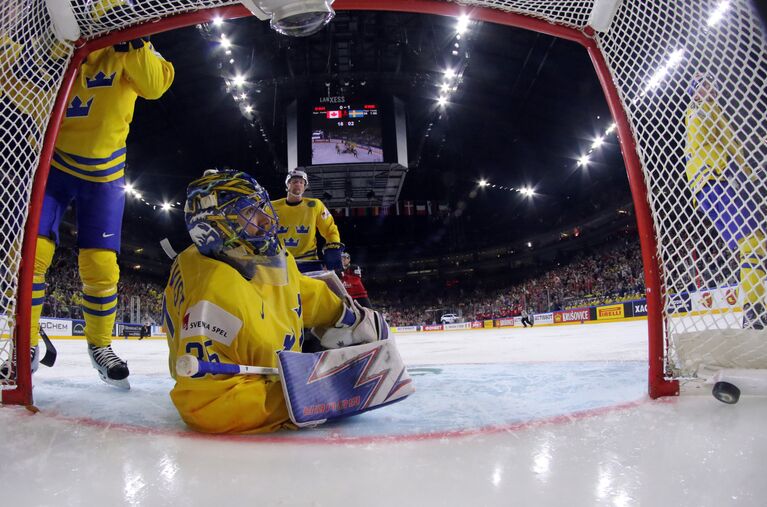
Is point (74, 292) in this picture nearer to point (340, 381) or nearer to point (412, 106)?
point (412, 106)

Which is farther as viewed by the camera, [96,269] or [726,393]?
[96,269]

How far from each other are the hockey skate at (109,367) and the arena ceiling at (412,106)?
28.1 feet

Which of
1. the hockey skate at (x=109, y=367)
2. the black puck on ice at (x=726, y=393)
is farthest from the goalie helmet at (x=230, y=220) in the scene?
the black puck on ice at (x=726, y=393)

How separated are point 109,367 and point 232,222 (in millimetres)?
1117

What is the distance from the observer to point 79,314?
10.1m

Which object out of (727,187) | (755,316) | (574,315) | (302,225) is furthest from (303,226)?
(574,315)

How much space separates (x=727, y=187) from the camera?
159cm

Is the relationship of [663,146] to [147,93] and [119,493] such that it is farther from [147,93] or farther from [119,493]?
[147,93]

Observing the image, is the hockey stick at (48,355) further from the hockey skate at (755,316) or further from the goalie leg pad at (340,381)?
the hockey skate at (755,316)

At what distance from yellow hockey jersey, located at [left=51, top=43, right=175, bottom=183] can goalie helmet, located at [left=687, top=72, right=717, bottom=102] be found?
2133 millimetres

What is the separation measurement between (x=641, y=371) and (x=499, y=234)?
23685 millimetres

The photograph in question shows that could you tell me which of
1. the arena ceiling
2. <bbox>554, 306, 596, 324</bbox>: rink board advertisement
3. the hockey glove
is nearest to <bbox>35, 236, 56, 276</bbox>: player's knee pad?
the hockey glove

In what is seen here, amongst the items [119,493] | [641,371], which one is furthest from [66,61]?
[641,371]

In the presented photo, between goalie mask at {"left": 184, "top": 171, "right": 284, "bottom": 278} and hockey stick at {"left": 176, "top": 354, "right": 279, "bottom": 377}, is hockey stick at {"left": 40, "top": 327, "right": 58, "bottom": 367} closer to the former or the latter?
goalie mask at {"left": 184, "top": 171, "right": 284, "bottom": 278}
